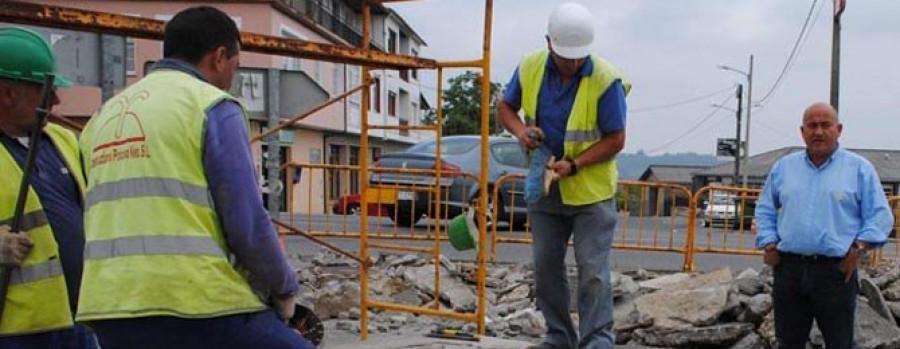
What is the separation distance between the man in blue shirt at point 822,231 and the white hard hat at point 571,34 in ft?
4.66

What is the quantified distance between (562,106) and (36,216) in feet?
7.57

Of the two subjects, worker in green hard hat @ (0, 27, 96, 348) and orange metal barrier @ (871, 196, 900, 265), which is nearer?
worker in green hard hat @ (0, 27, 96, 348)

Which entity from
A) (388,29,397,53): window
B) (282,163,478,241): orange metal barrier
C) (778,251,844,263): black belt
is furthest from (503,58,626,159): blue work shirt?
(388,29,397,53): window

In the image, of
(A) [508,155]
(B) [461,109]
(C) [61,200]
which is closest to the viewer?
(C) [61,200]

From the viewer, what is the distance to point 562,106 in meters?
3.94

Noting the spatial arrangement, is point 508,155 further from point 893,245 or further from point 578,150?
point 578,150

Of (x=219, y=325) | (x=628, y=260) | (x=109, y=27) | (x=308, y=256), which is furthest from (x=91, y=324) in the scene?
(x=628, y=260)

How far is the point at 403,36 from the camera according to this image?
46.1 metres

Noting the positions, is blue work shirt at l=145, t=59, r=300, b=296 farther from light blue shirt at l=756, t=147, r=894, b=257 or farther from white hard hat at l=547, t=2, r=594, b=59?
light blue shirt at l=756, t=147, r=894, b=257

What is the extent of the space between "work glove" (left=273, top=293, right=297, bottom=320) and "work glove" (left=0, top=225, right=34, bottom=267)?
0.82 metres

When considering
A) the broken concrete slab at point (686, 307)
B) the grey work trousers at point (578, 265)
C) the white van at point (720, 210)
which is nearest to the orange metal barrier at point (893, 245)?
the white van at point (720, 210)

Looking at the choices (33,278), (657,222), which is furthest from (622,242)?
(33,278)

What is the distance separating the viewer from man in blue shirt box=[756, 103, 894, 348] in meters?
4.20

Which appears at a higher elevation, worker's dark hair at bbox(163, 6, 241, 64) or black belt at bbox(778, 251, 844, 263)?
worker's dark hair at bbox(163, 6, 241, 64)
